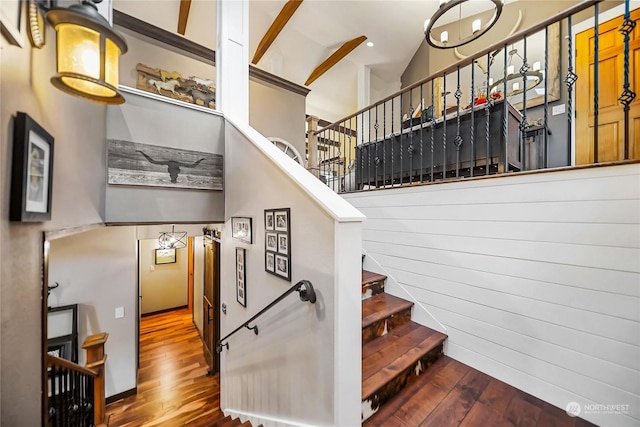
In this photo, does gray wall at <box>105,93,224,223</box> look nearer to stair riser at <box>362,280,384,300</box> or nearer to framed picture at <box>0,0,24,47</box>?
framed picture at <box>0,0,24,47</box>

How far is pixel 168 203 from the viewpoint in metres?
2.42

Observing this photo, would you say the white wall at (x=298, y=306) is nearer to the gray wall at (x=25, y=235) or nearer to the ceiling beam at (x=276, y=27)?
the gray wall at (x=25, y=235)

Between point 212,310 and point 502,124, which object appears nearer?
point 502,124

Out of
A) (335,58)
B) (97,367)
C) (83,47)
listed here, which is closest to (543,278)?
(83,47)

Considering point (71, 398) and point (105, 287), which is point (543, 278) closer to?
point (71, 398)

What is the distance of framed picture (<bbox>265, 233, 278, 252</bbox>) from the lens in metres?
1.76

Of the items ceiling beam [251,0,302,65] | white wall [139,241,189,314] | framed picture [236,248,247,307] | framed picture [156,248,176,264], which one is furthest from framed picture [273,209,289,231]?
framed picture [156,248,176,264]

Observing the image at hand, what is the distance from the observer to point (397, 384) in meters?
1.63

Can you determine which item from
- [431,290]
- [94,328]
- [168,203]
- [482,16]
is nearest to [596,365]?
[431,290]

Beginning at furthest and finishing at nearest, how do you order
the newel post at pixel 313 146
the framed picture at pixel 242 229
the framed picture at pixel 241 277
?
the newel post at pixel 313 146
the framed picture at pixel 241 277
the framed picture at pixel 242 229

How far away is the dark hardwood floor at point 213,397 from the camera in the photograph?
148cm

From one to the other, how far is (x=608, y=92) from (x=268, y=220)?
167 inches

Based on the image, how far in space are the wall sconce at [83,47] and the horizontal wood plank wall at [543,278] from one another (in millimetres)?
2256

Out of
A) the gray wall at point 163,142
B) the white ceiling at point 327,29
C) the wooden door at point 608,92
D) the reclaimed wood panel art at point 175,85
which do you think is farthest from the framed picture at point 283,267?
the white ceiling at point 327,29
